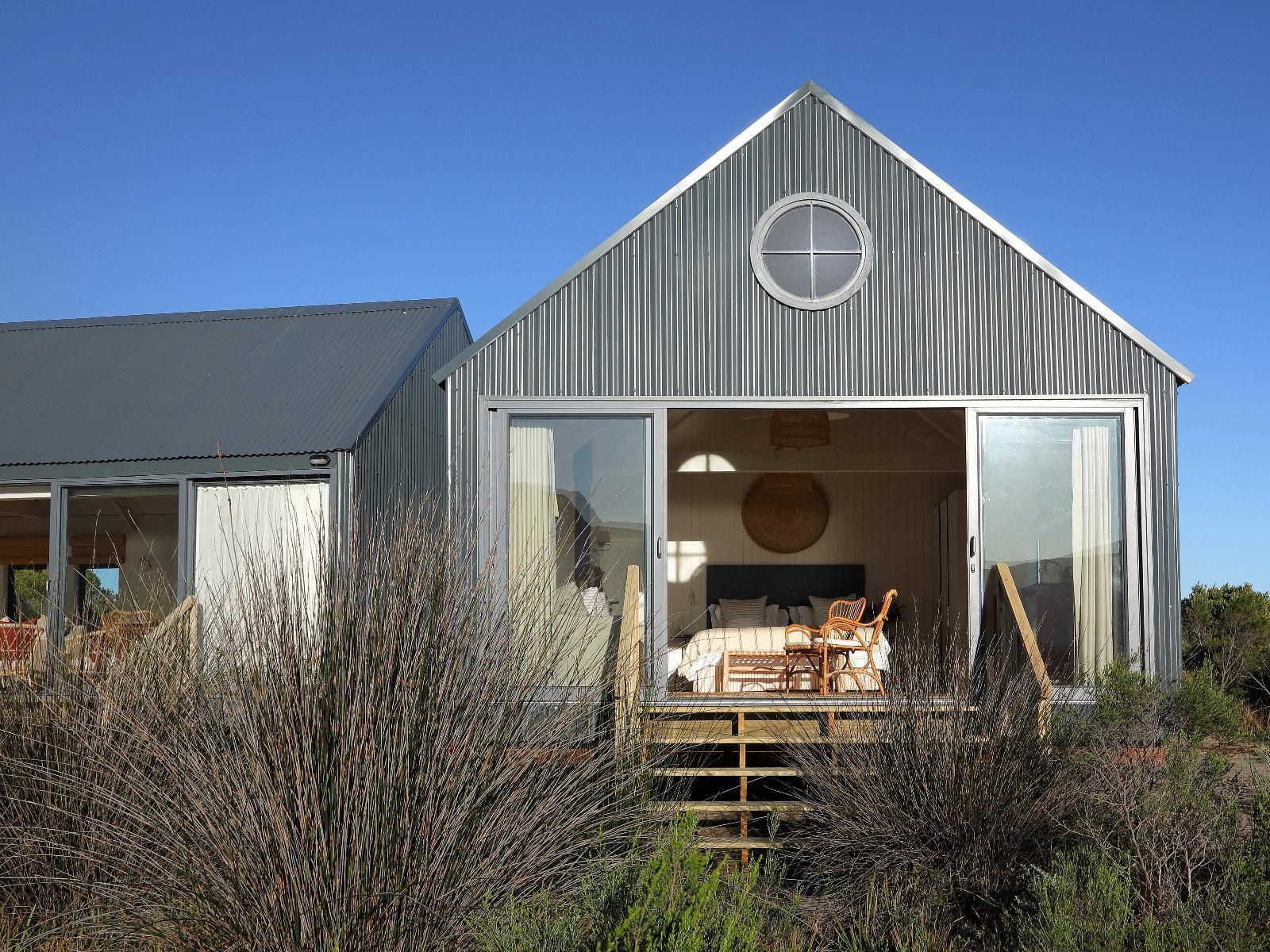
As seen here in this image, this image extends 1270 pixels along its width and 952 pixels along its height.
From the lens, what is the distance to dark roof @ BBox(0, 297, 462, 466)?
957cm

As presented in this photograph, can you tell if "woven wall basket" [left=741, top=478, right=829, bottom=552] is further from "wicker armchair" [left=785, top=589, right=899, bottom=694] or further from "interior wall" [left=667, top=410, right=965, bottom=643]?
"wicker armchair" [left=785, top=589, right=899, bottom=694]

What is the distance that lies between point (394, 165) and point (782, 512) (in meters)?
5.55

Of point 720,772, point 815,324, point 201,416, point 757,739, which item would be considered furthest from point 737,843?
point 201,416

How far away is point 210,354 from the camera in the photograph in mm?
11164

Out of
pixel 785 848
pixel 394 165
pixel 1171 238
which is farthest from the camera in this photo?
pixel 394 165

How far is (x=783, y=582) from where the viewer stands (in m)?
13.6

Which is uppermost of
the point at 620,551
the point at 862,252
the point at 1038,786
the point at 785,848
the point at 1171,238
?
the point at 1171,238

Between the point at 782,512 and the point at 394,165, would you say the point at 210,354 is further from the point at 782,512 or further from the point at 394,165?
the point at 782,512

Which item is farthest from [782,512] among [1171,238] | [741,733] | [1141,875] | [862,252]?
[1141,875]

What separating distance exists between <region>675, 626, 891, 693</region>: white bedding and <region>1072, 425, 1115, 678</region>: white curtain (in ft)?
5.02

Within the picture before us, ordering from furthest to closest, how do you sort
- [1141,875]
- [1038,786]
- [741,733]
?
[741,733] → [1038,786] → [1141,875]

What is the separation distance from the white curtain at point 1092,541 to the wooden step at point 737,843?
2732 mm

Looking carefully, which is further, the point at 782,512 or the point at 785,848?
the point at 782,512

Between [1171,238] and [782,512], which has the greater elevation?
[1171,238]
